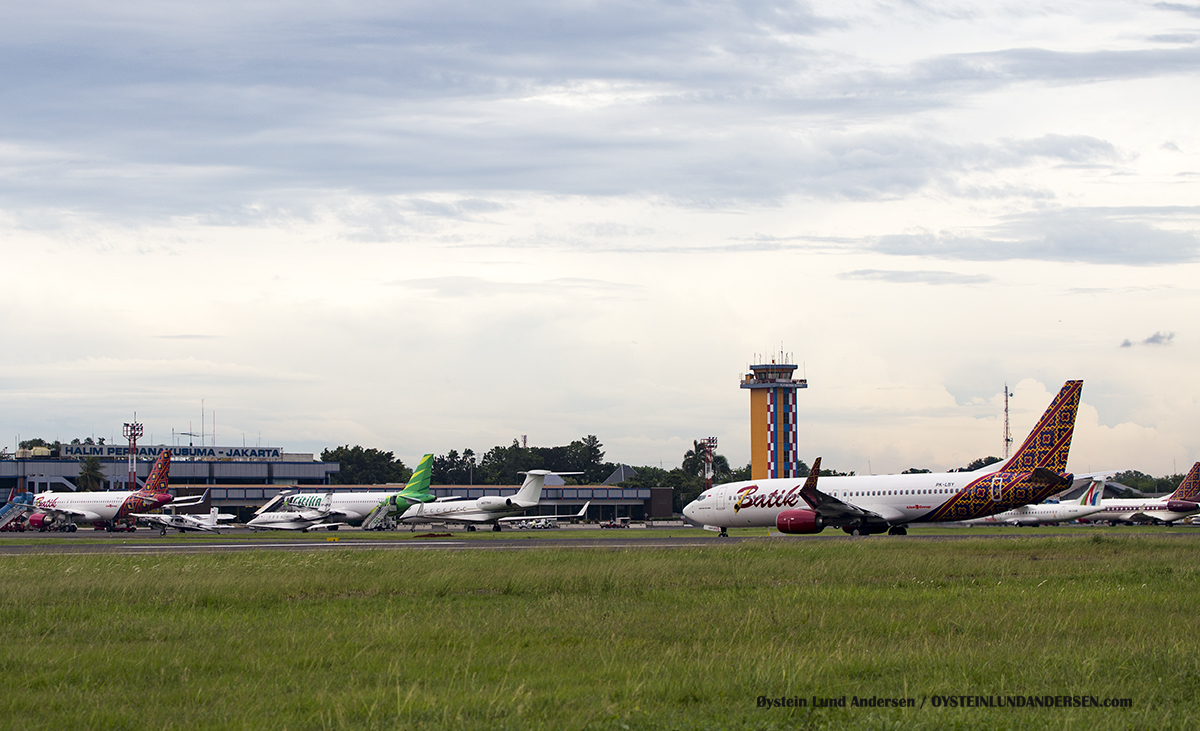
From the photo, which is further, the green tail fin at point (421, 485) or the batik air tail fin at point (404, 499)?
the green tail fin at point (421, 485)

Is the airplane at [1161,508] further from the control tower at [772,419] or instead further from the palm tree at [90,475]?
the palm tree at [90,475]

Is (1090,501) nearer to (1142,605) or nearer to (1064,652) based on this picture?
(1142,605)

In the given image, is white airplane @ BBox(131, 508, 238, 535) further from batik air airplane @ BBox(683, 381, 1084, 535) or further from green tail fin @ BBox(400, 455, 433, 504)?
batik air airplane @ BBox(683, 381, 1084, 535)

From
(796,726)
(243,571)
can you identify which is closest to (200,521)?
(243,571)

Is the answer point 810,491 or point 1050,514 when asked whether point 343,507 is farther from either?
point 1050,514

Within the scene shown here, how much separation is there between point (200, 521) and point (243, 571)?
230ft

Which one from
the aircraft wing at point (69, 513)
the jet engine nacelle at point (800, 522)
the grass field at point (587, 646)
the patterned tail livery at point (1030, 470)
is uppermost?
the patterned tail livery at point (1030, 470)

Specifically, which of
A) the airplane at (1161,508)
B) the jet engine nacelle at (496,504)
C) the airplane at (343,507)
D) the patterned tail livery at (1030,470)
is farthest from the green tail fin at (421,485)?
the airplane at (1161,508)

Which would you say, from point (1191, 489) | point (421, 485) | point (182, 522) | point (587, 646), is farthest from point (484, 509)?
point (587, 646)

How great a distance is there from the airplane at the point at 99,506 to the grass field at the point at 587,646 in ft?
215

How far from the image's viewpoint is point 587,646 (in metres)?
15.4

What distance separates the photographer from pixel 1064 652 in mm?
14711

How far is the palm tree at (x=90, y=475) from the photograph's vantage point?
16550cm

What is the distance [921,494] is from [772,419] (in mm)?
75150
